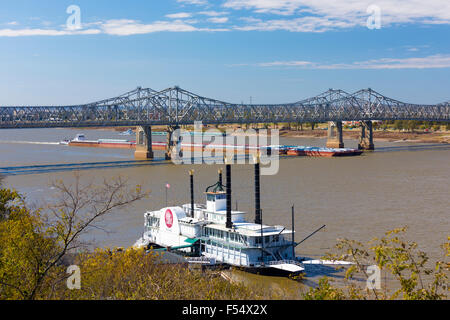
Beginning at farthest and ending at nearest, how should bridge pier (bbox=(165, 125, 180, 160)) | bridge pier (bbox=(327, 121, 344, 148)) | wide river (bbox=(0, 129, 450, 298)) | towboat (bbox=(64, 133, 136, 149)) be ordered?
towboat (bbox=(64, 133, 136, 149)) → bridge pier (bbox=(327, 121, 344, 148)) → bridge pier (bbox=(165, 125, 180, 160)) → wide river (bbox=(0, 129, 450, 298))

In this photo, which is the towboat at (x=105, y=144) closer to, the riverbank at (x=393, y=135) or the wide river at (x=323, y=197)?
the wide river at (x=323, y=197)

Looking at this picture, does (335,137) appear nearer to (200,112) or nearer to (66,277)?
(200,112)

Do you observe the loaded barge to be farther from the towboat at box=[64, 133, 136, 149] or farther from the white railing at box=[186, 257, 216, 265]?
the white railing at box=[186, 257, 216, 265]

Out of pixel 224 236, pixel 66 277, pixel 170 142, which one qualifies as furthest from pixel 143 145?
pixel 66 277

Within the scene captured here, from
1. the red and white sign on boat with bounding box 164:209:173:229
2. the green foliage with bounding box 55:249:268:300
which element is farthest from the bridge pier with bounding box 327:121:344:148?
the green foliage with bounding box 55:249:268:300

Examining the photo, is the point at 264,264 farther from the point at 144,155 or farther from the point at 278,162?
the point at 144,155
